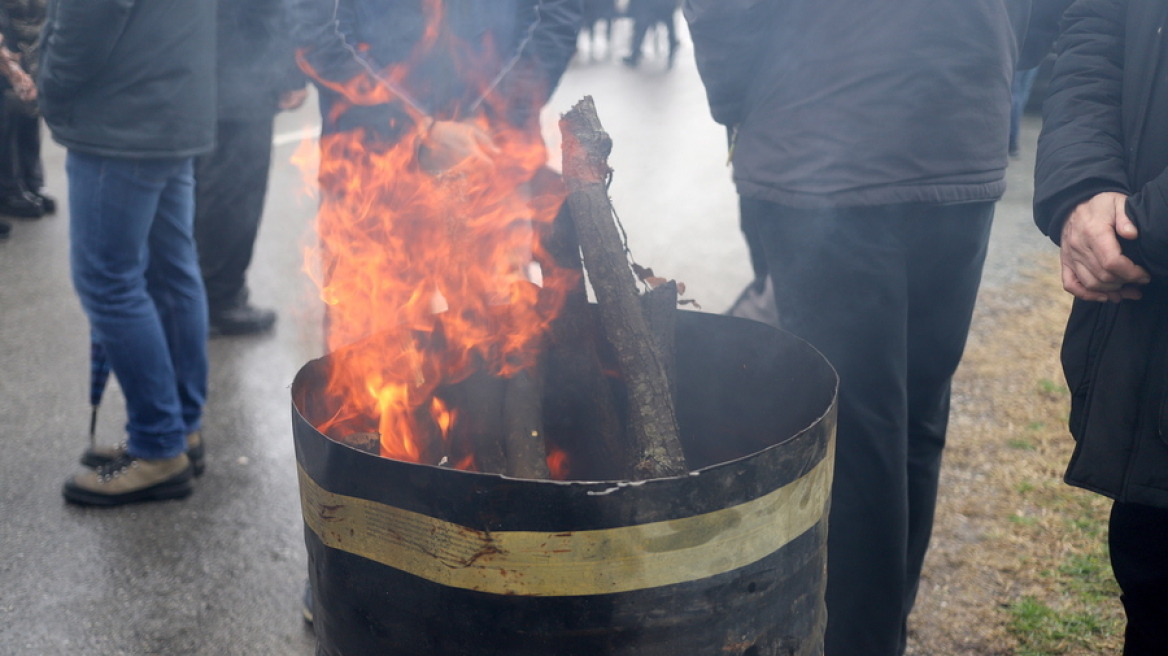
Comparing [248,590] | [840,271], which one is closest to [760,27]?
[840,271]

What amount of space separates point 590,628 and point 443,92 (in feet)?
6.54

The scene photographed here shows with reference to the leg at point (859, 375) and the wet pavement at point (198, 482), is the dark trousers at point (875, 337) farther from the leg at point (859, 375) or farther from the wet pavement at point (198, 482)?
the wet pavement at point (198, 482)

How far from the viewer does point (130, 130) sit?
9.73ft

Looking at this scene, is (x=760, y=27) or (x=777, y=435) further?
(x=760, y=27)

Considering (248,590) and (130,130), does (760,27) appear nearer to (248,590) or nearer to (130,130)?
(130,130)

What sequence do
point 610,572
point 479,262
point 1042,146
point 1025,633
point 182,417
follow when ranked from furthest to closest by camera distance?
point 182,417
point 1025,633
point 479,262
point 1042,146
point 610,572

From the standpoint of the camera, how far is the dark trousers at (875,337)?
2.19 metres

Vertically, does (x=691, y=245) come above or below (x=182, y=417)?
below

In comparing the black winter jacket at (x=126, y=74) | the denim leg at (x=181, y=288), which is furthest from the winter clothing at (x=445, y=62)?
the denim leg at (x=181, y=288)

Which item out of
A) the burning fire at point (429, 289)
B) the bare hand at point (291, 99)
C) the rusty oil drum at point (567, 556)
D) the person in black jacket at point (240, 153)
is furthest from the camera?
the bare hand at point (291, 99)

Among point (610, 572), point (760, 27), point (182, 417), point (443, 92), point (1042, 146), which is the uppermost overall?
point (760, 27)

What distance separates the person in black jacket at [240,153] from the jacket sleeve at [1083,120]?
3.45 metres

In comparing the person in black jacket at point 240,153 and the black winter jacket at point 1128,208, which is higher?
the black winter jacket at point 1128,208

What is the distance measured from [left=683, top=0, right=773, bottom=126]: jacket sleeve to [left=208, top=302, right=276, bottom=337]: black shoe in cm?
348
